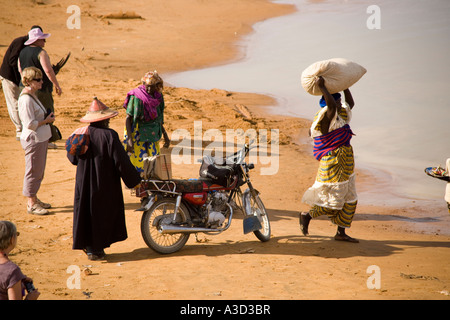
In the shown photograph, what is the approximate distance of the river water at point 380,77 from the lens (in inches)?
459

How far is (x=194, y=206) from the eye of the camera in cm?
654

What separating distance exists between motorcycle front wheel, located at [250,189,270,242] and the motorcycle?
0.06ft

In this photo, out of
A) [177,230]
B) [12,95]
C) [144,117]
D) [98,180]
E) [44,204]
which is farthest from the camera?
[12,95]

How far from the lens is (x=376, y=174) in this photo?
11070 millimetres

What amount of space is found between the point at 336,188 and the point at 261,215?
96 centimetres

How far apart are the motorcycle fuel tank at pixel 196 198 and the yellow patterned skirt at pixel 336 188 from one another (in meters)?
1.31

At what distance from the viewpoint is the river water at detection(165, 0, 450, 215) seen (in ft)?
38.2

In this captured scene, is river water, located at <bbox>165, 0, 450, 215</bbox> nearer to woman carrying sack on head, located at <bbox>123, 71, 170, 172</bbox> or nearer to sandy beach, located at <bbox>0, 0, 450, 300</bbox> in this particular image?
sandy beach, located at <bbox>0, 0, 450, 300</bbox>

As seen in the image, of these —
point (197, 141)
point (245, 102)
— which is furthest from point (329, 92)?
point (245, 102)

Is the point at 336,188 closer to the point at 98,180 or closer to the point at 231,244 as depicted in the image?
the point at 231,244

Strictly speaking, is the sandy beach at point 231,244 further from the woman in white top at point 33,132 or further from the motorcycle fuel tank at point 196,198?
the motorcycle fuel tank at point 196,198

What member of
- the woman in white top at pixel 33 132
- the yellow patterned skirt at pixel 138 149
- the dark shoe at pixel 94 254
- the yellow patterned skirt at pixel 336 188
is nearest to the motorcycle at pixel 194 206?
the dark shoe at pixel 94 254

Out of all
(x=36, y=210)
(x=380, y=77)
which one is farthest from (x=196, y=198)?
(x=380, y=77)

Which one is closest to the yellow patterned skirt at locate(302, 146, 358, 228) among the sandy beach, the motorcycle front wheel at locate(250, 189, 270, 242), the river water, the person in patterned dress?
the person in patterned dress
